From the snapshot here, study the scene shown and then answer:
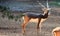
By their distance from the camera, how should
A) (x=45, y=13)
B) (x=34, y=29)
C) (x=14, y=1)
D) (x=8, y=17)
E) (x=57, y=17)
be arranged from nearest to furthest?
(x=45, y=13), (x=34, y=29), (x=8, y=17), (x=57, y=17), (x=14, y=1)

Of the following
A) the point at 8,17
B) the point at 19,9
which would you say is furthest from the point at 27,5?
the point at 8,17

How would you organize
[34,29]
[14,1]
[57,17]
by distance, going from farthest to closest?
[14,1], [57,17], [34,29]

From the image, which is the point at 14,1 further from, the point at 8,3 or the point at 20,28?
Answer: the point at 20,28

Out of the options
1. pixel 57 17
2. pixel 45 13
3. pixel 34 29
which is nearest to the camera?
pixel 45 13

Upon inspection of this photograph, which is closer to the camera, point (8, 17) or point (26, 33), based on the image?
point (26, 33)

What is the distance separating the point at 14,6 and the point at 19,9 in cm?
29

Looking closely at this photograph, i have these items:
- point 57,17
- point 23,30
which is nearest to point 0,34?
point 23,30

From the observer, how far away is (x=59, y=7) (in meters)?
7.37

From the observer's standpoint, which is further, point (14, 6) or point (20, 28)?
A: point (14, 6)

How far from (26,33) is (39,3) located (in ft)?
9.92

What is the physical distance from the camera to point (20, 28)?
17.2 feet

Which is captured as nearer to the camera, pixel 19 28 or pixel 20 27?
pixel 19 28

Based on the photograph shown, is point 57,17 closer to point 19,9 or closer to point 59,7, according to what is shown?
point 59,7

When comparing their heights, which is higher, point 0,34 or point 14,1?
point 14,1
